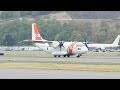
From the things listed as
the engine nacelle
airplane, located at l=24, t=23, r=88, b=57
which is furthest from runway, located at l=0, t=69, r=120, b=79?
the engine nacelle

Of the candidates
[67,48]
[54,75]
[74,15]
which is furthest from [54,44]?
[74,15]

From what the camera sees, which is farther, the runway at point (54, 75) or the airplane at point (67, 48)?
the airplane at point (67, 48)

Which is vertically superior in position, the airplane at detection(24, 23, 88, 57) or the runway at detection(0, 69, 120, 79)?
the runway at detection(0, 69, 120, 79)

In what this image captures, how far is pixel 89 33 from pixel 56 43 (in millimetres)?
79649

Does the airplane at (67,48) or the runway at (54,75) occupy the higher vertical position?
the runway at (54,75)

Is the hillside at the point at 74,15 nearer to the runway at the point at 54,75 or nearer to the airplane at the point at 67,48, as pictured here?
the airplane at the point at 67,48

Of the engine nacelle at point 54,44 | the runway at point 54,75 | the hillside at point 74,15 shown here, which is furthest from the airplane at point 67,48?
the hillside at point 74,15

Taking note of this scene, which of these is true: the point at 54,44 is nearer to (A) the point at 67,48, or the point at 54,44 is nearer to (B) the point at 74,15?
(A) the point at 67,48

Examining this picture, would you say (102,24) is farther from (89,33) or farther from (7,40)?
(7,40)

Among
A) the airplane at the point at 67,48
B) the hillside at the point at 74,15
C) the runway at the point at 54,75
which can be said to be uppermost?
the hillside at the point at 74,15

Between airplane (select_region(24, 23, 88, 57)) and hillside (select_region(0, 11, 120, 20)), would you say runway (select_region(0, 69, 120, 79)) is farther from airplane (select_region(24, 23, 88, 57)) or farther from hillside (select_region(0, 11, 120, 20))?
hillside (select_region(0, 11, 120, 20))
